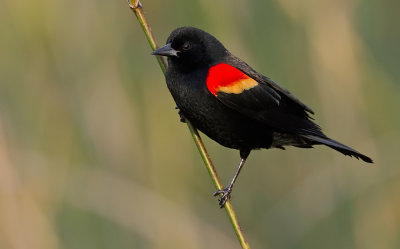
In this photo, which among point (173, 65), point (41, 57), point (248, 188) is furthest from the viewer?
point (248, 188)

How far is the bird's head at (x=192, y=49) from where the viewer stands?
3.16m

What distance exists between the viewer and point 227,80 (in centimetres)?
310

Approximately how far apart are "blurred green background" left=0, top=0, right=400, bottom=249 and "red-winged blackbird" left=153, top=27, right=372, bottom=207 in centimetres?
29

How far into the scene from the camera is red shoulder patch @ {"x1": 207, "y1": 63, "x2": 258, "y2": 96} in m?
3.10

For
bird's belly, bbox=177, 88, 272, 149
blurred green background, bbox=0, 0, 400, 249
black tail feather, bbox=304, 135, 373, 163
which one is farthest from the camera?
blurred green background, bbox=0, 0, 400, 249

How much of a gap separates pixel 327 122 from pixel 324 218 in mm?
446

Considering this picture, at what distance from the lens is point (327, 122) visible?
361cm

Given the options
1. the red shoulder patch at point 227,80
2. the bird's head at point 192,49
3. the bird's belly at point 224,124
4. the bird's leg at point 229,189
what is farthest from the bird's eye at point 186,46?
the bird's leg at point 229,189

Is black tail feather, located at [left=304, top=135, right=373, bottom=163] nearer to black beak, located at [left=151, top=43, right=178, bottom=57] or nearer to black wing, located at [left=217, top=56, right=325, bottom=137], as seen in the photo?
black wing, located at [left=217, top=56, right=325, bottom=137]

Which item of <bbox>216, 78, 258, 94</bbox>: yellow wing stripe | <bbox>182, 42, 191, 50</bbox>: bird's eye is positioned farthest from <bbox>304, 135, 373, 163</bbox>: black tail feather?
<bbox>182, 42, 191, 50</bbox>: bird's eye

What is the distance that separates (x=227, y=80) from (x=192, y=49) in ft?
0.74

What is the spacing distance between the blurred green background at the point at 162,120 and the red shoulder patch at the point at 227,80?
1.23 ft

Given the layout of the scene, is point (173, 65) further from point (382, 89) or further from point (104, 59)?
point (382, 89)

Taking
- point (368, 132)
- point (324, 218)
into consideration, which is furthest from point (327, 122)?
point (324, 218)
